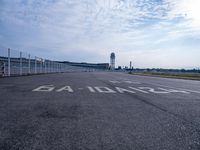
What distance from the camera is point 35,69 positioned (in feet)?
137

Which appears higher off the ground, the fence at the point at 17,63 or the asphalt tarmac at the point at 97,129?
the fence at the point at 17,63

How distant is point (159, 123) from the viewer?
5.18 m

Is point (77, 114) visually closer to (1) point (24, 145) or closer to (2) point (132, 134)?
(2) point (132, 134)

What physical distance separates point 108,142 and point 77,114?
2.35 m

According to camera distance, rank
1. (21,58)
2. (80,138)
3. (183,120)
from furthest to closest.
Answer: (21,58) < (183,120) < (80,138)

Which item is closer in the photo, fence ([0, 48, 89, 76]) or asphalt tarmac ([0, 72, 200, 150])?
asphalt tarmac ([0, 72, 200, 150])

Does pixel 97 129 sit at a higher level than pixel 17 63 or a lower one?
lower

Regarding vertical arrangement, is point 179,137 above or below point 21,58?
below

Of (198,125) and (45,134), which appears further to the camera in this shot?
(198,125)

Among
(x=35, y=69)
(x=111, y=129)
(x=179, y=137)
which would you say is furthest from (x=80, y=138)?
(x=35, y=69)

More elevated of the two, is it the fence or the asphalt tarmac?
the fence

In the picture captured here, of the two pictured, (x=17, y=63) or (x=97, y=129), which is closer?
(x=97, y=129)

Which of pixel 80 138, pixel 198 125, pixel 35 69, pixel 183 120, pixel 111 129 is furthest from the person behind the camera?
pixel 35 69

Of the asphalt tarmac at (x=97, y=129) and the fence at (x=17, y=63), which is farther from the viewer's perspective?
the fence at (x=17, y=63)
